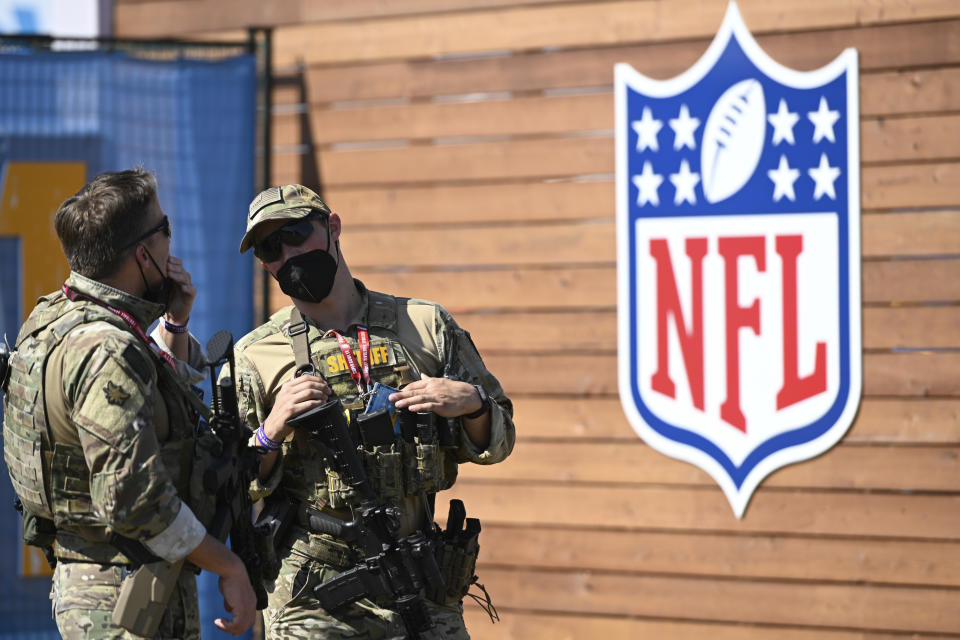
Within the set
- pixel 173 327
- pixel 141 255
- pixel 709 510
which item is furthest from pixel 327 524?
pixel 709 510

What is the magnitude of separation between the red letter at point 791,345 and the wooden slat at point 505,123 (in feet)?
1.48

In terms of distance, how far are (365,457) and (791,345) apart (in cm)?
203

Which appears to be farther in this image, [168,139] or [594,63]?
[168,139]

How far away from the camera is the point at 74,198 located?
231 centimetres

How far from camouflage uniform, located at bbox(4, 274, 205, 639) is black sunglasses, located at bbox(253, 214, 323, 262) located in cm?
49

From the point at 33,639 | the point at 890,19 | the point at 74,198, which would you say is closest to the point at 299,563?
the point at 74,198

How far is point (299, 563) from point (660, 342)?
77.8 inches

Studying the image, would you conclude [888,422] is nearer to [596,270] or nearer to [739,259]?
[739,259]

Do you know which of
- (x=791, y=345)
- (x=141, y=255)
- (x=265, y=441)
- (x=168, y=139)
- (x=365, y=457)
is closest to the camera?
(x=141, y=255)

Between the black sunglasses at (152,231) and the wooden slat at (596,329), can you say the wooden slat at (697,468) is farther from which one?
the black sunglasses at (152,231)

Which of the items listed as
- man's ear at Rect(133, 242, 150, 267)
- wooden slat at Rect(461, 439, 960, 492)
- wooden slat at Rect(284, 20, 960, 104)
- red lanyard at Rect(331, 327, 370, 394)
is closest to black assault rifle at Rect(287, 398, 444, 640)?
red lanyard at Rect(331, 327, 370, 394)

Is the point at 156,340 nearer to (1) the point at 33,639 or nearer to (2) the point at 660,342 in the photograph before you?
(2) the point at 660,342

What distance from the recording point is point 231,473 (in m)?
2.44

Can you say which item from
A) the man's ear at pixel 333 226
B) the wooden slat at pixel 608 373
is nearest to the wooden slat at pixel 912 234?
the wooden slat at pixel 608 373
